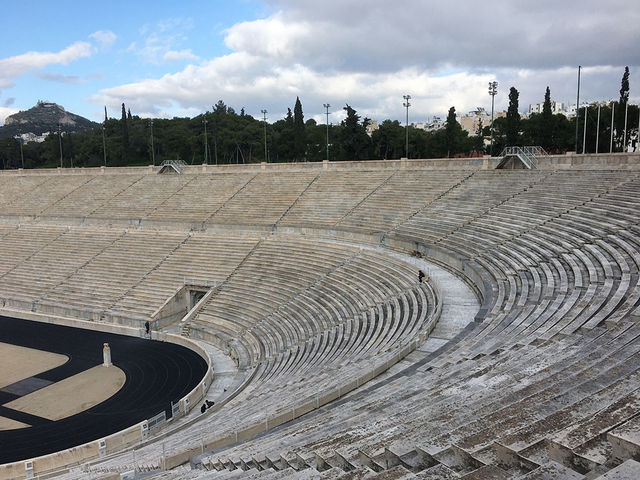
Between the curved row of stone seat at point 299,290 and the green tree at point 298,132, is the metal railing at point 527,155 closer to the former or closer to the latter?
the curved row of stone seat at point 299,290

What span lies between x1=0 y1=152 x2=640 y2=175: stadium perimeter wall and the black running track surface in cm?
1596

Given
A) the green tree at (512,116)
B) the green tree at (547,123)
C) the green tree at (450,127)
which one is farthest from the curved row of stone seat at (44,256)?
the green tree at (547,123)

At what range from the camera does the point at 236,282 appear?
23.5 metres

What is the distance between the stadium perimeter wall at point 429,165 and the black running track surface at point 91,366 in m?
16.0

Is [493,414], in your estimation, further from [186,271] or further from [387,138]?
[387,138]

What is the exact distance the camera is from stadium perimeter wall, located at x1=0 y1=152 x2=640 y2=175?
70.7 ft

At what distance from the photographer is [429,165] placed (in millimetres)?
29172

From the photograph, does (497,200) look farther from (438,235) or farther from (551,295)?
(551,295)

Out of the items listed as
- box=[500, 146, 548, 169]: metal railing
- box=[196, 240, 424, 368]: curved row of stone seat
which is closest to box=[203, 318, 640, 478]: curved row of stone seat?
box=[196, 240, 424, 368]: curved row of stone seat

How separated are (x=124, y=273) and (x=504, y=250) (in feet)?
59.7

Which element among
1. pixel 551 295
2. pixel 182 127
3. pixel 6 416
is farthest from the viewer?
pixel 182 127

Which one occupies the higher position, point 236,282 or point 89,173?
point 89,173

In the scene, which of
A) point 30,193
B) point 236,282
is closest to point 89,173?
point 30,193

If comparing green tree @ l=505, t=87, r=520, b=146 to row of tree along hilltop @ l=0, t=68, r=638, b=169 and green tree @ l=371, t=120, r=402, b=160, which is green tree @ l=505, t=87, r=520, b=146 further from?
green tree @ l=371, t=120, r=402, b=160
